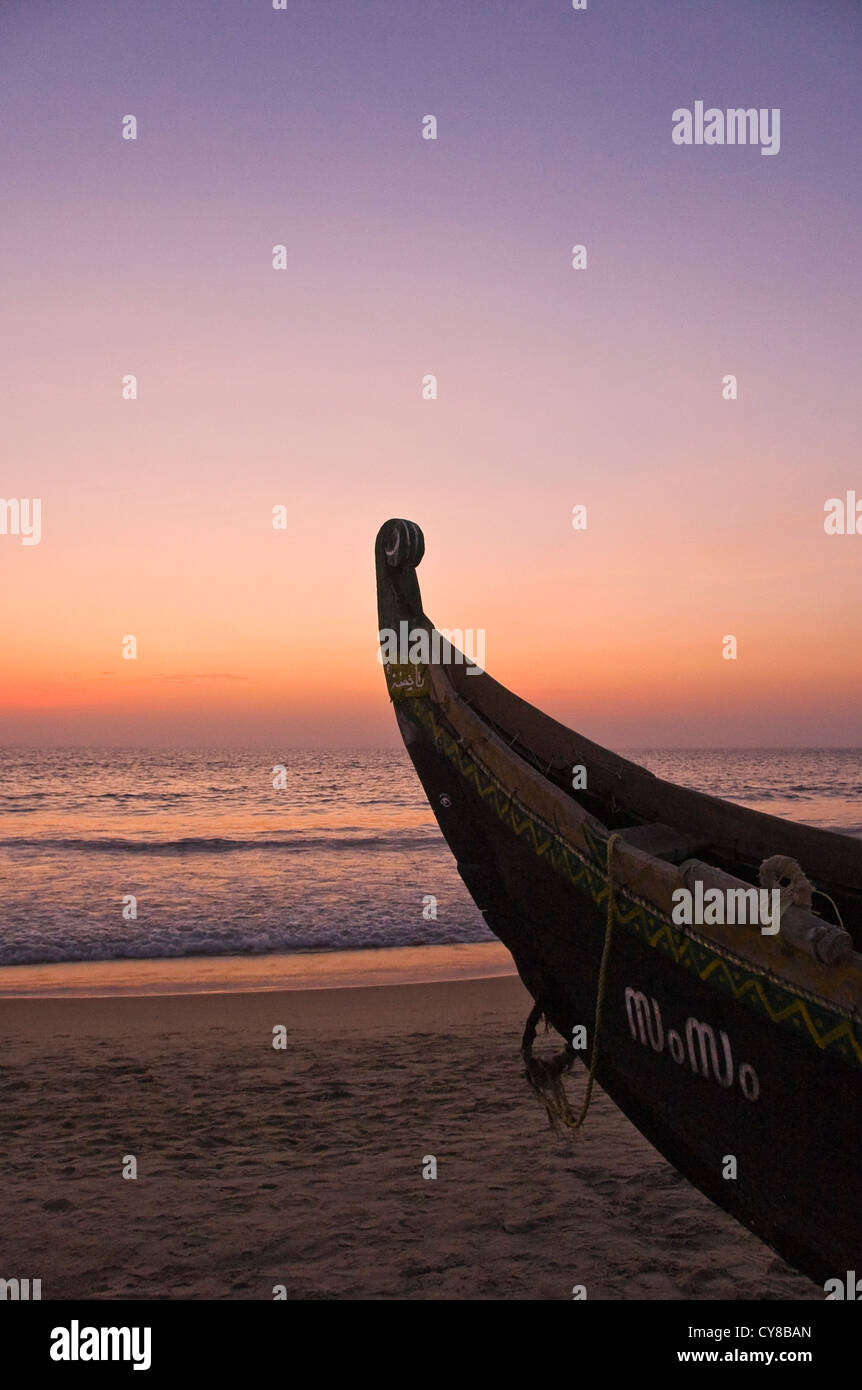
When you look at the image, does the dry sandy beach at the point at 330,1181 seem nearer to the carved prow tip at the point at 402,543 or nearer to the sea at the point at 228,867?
the carved prow tip at the point at 402,543

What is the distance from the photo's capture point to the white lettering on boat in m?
2.76

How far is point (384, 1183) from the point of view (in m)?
5.00

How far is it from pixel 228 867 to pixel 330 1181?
16268 millimetres

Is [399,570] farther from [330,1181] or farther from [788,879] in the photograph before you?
[330,1181]

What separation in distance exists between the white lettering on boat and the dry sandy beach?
162cm

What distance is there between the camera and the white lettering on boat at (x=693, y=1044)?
9.05 ft

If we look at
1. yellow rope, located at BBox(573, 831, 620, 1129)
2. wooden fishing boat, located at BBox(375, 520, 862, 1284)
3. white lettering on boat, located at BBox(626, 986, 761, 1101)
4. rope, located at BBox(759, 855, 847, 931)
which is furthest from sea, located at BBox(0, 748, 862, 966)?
rope, located at BBox(759, 855, 847, 931)

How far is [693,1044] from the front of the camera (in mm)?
2938

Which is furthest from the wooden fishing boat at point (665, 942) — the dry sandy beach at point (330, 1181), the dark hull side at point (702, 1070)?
the dry sandy beach at point (330, 1181)

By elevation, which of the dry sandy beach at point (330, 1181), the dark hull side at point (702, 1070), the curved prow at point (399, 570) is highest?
the curved prow at point (399, 570)

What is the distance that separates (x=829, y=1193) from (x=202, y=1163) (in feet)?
13.5

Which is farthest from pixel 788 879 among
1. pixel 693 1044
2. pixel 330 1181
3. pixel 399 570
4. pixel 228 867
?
pixel 228 867
